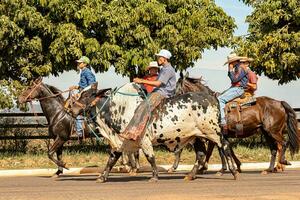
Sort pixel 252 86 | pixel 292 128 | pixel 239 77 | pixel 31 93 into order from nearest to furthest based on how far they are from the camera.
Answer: pixel 239 77
pixel 252 86
pixel 31 93
pixel 292 128

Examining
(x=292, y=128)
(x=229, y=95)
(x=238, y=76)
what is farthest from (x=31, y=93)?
(x=292, y=128)

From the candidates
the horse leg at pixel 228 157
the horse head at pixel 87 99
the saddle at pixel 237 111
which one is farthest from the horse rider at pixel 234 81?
the horse head at pixel 87 99

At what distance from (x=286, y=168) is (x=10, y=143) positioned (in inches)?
442

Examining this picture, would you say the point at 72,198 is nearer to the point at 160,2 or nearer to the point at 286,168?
the point at 286,168

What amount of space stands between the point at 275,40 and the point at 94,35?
26.7 ft

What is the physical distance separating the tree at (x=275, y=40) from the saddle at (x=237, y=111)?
36.1ft

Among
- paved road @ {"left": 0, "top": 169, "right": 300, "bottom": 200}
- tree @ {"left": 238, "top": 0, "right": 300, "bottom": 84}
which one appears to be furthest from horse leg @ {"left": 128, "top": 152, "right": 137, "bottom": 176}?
tree @ {"left": 238, "top": 0, "right": 300, "bottom": 84}

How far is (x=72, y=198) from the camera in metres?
11.6

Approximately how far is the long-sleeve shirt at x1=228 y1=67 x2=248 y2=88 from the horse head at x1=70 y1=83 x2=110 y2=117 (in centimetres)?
366

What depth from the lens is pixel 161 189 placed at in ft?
43.2

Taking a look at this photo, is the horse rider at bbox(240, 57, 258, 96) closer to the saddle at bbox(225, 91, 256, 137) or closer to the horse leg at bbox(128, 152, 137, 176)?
the saddle at bbox(225, 91, 256, 137)

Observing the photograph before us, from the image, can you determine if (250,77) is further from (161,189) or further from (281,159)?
(161,189)

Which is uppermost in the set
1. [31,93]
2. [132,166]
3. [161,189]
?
[31,93]

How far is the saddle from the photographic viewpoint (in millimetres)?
17875
